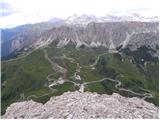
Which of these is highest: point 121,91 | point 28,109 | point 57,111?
point 57,111

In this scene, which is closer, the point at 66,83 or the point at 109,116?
the point at 109,116

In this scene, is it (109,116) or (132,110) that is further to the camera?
(132,110)

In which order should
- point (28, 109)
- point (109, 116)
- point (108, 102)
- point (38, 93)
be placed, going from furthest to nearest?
point (38, 93) < point (28, 109) < point (108, 102) < point (109, 116)

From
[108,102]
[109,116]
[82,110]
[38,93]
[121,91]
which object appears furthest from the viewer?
[121,91]

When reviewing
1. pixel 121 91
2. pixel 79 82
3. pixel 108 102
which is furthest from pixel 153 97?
pixel 108 102

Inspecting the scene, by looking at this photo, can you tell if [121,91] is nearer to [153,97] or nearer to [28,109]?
[153,97]

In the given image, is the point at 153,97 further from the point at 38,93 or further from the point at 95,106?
the point at 95,106

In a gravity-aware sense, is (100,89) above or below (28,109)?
below

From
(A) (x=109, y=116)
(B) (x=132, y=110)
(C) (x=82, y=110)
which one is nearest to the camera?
(A) (x=109, y=116)

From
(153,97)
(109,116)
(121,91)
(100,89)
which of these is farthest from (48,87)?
(109,116)
